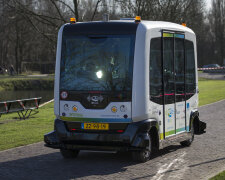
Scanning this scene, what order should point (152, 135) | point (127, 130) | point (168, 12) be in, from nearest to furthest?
point (127, 130)
point (152, 135)
point (168, 12)

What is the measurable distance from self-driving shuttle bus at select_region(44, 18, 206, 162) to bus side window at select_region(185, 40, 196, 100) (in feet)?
4.11

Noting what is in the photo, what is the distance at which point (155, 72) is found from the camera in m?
9.40

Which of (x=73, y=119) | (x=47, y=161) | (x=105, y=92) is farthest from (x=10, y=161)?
(x=105, y=92)

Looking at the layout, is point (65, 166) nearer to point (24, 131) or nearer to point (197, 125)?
point (197, 125)

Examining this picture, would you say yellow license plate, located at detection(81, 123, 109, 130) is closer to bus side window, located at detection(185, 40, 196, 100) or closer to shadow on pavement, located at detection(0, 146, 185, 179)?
shadow on pavement, located at detection(0, 146, 185, 179)

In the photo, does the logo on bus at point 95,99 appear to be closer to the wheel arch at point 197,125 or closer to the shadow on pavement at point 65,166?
the shadow on pavement at point 65,166

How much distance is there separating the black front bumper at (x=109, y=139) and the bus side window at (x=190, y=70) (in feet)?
7.05

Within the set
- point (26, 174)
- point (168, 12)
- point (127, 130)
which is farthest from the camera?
point (168, 12)

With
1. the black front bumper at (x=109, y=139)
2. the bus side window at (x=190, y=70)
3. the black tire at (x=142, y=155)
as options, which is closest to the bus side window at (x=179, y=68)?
the bus side window at (x=190, y=70)

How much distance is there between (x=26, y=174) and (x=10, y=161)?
138cm

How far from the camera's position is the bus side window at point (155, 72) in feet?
30.4

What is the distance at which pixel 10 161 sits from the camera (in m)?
9.26

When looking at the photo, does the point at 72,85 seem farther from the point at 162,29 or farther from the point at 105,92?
the point at 162,29

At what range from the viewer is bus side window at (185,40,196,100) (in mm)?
10955
